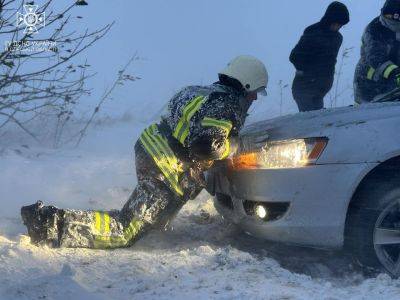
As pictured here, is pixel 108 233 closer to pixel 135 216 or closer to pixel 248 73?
pixel 135 216

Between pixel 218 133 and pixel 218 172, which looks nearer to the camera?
pixel 218 133

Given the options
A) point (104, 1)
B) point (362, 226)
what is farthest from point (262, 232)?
point (104, 1)

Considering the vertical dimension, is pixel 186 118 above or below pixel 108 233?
above

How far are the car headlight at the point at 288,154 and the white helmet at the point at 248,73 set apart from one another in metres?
0.65

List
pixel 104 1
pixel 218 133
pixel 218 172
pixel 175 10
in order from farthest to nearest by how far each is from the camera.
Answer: pixel 175 10 → pixel 104 1 → pixel 218 172 → pixel 218 133

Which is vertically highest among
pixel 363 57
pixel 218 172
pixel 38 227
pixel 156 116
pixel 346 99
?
pixel 346 99

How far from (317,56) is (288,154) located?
11.5 feet

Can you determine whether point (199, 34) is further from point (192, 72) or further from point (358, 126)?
point (358, 126)

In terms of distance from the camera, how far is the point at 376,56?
6336mm

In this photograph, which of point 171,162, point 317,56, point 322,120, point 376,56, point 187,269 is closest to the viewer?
point 187,269

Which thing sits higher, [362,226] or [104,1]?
[104,1]

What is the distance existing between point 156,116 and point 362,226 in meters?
8.03

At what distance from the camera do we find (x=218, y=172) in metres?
4.36

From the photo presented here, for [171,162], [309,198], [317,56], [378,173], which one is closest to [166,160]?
[171,162]
